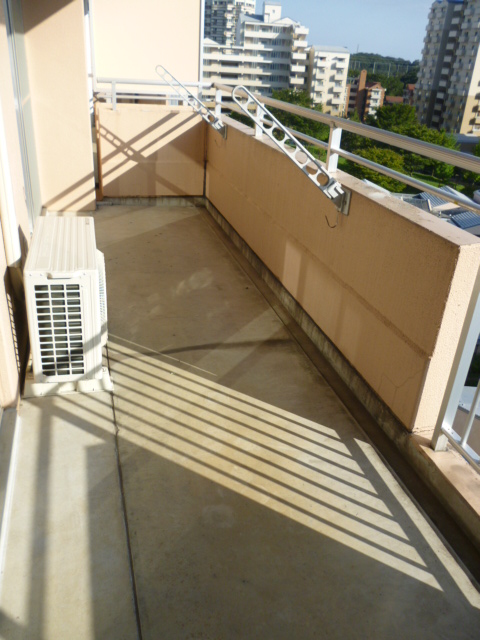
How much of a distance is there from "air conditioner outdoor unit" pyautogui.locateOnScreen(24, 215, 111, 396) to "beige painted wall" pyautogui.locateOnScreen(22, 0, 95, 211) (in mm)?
3523

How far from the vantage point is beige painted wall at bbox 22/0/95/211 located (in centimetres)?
579

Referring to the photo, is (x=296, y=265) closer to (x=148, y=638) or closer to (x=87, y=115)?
(x=148, y=638)

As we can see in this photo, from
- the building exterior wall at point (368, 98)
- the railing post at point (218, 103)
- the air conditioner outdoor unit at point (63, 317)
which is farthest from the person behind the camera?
the building exterior wall at point (368, 98)

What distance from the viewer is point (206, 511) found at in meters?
2.41

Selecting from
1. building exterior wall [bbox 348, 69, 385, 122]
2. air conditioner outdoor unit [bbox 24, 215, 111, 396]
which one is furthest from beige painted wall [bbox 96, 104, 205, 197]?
building exterior wall [bbox 348, 69, 385, 122]

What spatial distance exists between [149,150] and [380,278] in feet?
16.4

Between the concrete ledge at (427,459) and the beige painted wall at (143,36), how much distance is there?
24.9 ft

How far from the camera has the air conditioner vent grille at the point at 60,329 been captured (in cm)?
295

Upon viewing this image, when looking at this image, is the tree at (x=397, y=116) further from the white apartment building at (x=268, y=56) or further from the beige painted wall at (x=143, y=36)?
the beige painted wall at (x=143, y=36)

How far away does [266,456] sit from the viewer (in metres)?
2.78

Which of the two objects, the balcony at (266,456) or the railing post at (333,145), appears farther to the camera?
the railing post at (333,145)

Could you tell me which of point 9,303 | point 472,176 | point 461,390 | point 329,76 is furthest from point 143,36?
point 329,76

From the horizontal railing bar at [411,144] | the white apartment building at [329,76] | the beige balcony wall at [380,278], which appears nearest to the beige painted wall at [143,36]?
the beige balcony wall at [380,278]

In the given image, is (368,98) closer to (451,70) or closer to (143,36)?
(451,70)
